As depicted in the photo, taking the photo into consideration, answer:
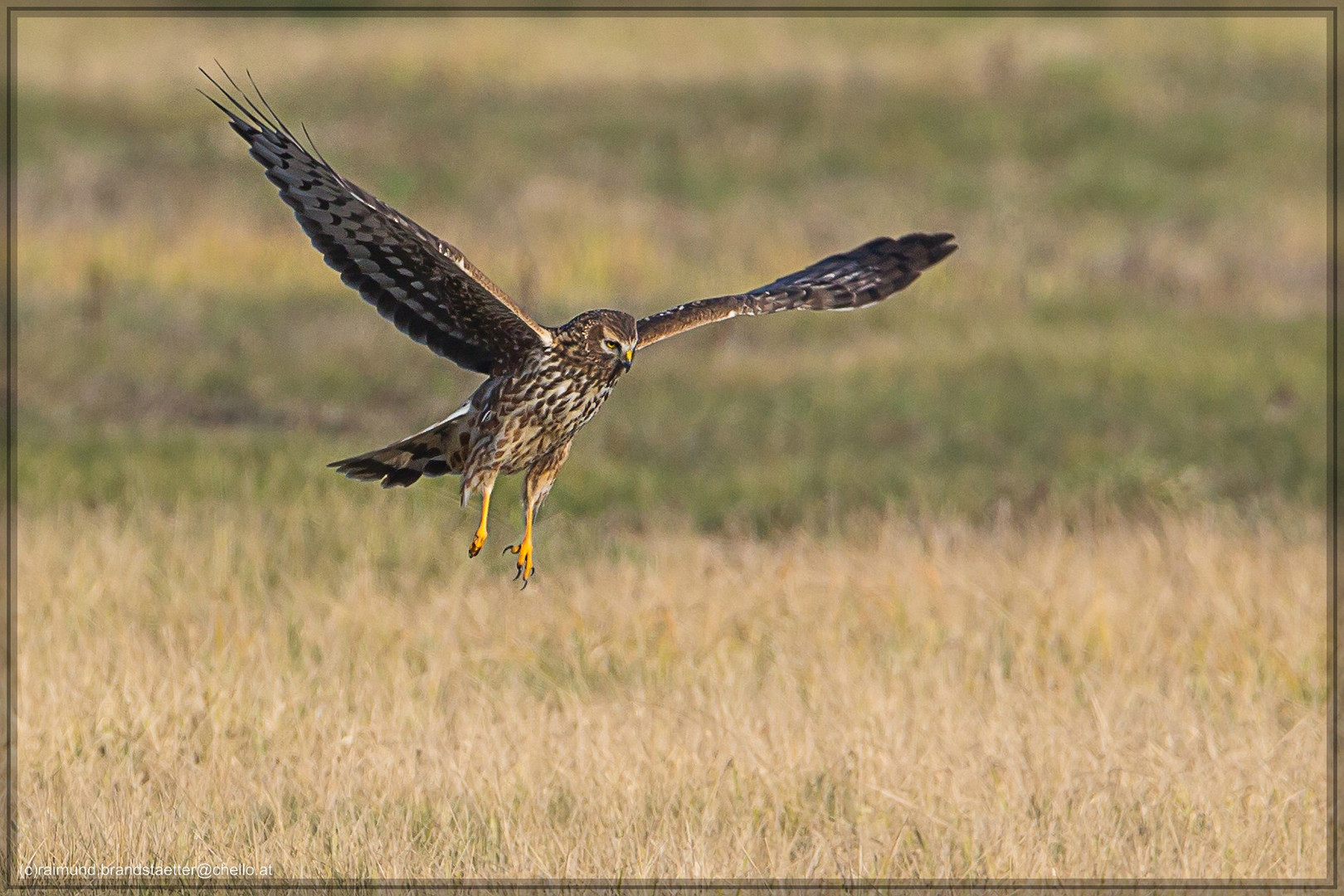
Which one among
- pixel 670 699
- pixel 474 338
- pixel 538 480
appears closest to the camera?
pixel 538 480

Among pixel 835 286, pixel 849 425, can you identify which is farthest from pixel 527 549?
pixel 849 425

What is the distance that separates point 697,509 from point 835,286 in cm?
446

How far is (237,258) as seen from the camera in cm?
1941

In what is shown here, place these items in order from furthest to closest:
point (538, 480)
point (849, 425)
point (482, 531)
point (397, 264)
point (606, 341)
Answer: point (849, 425), point (538, 480), point (397, 264), point (606, 341), point (482, 531)

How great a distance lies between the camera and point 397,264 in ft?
20.8

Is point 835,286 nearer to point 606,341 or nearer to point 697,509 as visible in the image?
point 606,341

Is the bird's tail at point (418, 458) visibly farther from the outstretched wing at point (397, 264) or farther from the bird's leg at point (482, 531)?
the bird's leg at point (482, 531)

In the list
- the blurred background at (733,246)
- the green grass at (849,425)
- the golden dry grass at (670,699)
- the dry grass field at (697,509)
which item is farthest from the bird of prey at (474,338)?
the blurred background at (733,246)

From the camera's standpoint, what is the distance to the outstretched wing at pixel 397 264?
5844mm

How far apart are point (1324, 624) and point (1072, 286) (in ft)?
36.0

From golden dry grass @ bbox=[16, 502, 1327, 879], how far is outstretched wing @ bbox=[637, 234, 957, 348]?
1.76 m

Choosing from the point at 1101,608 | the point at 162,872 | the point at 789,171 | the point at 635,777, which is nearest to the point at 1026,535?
the point at 1101,608

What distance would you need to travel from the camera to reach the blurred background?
12930 millimetres

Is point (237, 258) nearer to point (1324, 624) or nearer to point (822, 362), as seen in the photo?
point (822, 362)
